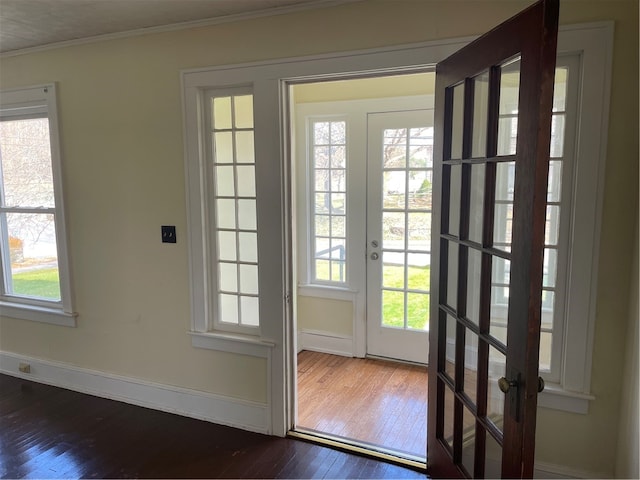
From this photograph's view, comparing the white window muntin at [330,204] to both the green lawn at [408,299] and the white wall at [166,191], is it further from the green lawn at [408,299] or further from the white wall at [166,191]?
the white wall at [166,191]

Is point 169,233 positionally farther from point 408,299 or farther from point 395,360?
point 395,360

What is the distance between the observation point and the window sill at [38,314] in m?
3.21

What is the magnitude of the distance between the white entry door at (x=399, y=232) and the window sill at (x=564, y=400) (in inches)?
58.7

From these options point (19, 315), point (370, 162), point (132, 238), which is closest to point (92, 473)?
point (132, 238)

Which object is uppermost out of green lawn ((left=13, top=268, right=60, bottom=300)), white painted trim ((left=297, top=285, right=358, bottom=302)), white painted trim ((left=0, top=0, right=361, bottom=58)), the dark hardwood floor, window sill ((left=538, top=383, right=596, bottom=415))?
white painted trim ((left=0, top=0, right=361, bottom=58))

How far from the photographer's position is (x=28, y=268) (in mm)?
3459

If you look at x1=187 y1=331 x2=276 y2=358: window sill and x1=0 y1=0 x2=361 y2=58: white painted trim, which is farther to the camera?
x1=187 y1=331 x2=276 y2=358: window sill

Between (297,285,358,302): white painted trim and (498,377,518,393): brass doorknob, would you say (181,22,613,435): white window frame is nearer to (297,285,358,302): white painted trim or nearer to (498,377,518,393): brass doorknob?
(498,377,518,393): brass doorknob

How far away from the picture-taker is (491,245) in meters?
1.65

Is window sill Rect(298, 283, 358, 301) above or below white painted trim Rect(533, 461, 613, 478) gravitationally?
above

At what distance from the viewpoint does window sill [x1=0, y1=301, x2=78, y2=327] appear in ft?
10.5

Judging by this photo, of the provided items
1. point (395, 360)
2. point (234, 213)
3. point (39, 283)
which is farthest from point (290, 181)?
point (39, 283)

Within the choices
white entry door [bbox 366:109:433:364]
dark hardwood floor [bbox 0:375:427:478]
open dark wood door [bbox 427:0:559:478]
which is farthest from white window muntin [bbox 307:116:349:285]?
open dark wood door [bbox 427:0:559:478]

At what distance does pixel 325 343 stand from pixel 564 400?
221 centimetres
